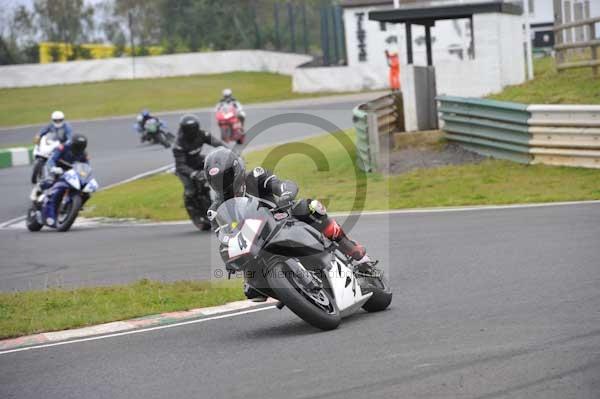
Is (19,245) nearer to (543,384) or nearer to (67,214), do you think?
(67,214)

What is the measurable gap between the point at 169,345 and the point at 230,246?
95 centimetres

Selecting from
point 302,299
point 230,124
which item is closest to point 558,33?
point 230,124

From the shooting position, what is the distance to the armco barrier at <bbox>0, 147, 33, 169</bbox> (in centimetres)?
3075

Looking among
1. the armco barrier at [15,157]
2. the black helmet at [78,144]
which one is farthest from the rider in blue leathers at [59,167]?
the armco barrier at [15,157]

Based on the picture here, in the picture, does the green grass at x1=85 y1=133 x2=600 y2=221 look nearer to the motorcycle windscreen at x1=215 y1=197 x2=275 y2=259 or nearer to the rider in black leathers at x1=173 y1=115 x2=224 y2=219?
the rider in black leathers at x1=173 y1=115 x2=224 y2=219

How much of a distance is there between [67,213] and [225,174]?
36.0 ft

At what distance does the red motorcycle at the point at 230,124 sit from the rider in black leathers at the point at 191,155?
1336cm

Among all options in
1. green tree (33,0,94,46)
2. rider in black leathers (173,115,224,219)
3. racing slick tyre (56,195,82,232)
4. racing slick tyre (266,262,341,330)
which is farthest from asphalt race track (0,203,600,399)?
green tree (33,0,94,46)

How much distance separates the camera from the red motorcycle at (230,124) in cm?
2973

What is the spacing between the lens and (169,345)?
25.4 ft

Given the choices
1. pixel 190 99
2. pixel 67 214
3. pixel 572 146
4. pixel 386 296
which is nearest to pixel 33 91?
pixel 190 99

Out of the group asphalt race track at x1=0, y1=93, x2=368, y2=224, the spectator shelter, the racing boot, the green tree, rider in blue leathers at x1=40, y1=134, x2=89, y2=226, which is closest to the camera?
the racing boot

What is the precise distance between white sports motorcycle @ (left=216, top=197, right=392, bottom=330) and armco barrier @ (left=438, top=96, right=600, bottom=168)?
9474mm

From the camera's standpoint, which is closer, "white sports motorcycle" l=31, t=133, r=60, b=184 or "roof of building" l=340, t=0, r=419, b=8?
"white sports motorcycle" l=31, t=133, r=60, b=184
